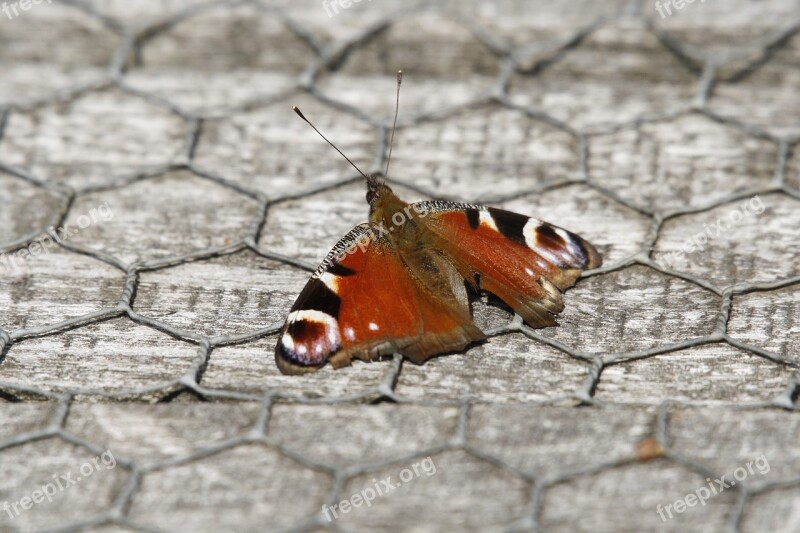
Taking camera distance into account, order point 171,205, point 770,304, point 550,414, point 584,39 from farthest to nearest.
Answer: point 584,39 → point 171,205 → point 770,304 → point 550,414

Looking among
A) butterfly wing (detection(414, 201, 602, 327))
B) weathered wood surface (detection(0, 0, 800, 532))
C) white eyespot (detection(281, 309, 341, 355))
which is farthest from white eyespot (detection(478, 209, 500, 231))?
white eyespot (detection(281, 309, 341, 355))

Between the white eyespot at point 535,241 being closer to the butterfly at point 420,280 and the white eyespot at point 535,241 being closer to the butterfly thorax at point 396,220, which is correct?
the butterfly at point 420,280

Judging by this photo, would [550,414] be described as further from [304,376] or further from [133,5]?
[133,5]

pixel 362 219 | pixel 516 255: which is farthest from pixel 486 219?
pixel 362 219

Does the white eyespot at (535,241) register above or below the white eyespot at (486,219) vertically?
below

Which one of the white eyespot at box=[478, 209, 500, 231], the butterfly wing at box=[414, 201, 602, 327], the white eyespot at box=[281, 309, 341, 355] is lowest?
the white eyespot at box=[281, 309, 341, 355]

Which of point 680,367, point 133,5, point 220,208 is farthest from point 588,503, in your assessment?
point 133,5

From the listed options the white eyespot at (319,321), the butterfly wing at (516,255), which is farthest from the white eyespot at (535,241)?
the white eyespot at (319,321)

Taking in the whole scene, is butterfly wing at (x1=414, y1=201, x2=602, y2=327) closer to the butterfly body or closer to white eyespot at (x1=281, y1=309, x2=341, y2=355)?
the butterfly body
